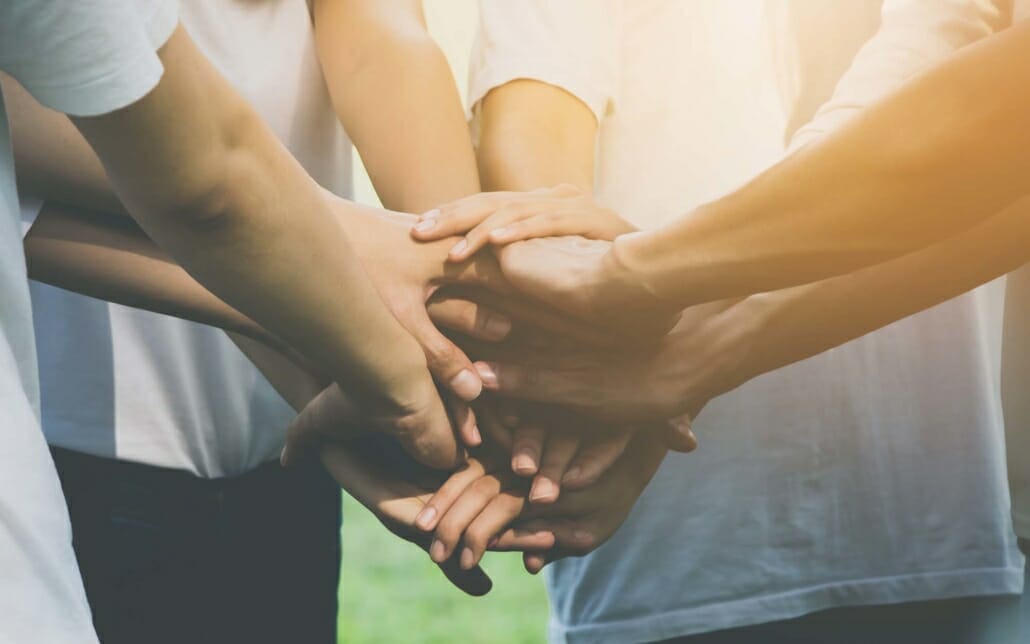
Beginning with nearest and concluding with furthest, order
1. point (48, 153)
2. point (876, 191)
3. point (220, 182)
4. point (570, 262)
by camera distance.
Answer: point (220, 182)
point (876, 191)
point (48, 153)
point (570, 262)

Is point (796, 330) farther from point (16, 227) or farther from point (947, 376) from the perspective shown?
point (16, 227)

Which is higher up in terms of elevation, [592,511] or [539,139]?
[539,139]

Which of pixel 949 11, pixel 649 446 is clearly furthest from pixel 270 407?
pixel 949 11

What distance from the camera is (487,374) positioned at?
1142mm

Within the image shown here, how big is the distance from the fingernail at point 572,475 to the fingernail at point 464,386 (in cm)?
13

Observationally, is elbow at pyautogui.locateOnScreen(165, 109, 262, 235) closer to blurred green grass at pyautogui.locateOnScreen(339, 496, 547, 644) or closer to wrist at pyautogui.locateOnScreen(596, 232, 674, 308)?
wrist at pyautogui.locateOnScreen(596, 232, 674, 308)

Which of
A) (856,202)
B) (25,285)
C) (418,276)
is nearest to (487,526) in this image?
(418,276)

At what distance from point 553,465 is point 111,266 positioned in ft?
1.52

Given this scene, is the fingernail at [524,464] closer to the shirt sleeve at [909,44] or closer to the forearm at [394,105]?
the forearm at [394,105]

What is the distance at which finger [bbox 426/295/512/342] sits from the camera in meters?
1.15

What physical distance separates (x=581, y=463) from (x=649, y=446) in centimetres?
8

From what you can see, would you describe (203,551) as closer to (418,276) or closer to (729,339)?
(418,276)

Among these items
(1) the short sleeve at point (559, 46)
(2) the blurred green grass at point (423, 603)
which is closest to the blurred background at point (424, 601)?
(2) the blurred green grass at point (423, 603)

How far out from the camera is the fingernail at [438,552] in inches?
43.8
